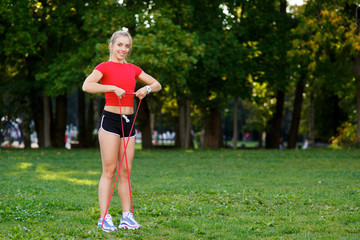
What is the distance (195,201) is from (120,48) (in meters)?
3.15

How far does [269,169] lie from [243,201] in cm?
592

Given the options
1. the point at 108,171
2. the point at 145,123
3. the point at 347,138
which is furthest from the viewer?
the point at 347,138

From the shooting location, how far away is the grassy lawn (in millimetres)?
5902

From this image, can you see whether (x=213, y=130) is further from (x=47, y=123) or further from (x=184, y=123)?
(x=47, y=123)

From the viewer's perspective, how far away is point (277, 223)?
6359 millimetres

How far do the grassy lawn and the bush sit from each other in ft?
23.5

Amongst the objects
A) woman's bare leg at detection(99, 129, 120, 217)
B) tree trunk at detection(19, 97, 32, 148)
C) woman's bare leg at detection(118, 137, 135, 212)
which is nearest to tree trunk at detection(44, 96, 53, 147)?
tree trunk at detection(19, 97, 32, 148)

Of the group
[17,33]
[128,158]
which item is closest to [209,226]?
[128,158]

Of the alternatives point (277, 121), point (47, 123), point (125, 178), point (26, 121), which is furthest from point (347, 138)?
point (125, 178)

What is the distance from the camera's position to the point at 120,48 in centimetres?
579

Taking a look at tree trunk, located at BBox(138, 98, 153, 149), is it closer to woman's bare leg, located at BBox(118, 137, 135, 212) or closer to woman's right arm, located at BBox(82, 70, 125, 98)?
woman's bare leg, located at BBox(118, 137, 135, 212)

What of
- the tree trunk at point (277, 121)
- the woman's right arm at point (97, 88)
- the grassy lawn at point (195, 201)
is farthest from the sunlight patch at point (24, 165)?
the tree trunk at point (277, 121)

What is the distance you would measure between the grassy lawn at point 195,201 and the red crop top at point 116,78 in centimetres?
144

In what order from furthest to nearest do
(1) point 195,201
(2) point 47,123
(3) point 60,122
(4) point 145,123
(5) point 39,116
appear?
1. (5) point 39,116
2. (3) point 60,122
3. (4) point 145,123
4. (2) point 47,123
5. (1) point 195,201
